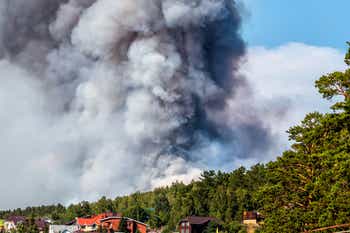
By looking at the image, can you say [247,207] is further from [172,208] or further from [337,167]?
[337,167]

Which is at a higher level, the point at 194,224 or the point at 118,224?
the point at 118,224

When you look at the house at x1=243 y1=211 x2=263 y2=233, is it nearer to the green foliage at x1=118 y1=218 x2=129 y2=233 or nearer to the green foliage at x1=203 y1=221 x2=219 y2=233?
the green foliage at x1=203 y1=221 x2=219 y2=233

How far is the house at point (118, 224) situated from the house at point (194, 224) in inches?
480

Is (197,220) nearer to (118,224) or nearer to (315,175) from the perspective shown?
(118,224)

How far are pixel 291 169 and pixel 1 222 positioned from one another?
399ft

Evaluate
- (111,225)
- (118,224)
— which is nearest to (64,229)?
(111,225)

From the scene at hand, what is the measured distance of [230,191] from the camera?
79.6 meters

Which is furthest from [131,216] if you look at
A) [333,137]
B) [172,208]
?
[333,137]

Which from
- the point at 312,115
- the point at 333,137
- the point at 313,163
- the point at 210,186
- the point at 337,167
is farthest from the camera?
the point at 210,186

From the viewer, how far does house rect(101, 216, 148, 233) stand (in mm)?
88438

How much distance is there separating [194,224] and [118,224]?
54.0 feet

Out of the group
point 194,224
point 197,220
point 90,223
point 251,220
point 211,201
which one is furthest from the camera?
point 90,223

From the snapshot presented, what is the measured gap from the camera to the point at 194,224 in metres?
76.1

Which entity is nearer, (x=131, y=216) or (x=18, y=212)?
(x=131, y=216)
